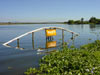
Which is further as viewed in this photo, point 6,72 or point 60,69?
point 6,72

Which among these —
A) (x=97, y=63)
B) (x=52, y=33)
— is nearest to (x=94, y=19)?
(x=52, y=33)

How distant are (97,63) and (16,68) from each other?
444 cm

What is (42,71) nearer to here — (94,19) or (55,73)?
(55,73)

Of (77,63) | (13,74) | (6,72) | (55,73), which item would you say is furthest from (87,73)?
(6,72)

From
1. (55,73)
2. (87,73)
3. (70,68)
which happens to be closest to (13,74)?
(55,73)

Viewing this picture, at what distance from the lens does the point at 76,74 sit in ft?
18.4

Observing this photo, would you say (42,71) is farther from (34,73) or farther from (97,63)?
Result: (97,63)

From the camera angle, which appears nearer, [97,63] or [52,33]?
[97,63]

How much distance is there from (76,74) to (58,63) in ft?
4.58

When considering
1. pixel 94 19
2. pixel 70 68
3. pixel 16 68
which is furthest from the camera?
pixel 94 19

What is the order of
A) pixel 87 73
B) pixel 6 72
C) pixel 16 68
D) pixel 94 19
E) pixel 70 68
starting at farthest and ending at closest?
pixel 94 19
pixel 16 68
pixel 6 72
pixel 70 68
pixel 87 73

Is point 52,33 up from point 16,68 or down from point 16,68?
up

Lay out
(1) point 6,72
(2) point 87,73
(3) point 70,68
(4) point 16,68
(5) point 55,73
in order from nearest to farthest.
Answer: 1. (2) point 87,73
2. (5) point 55,73
3. (3) point 70,68
4. (1) point 6,72
5. (4) point 16,68

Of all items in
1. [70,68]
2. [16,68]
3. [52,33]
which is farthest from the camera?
[52,33]
